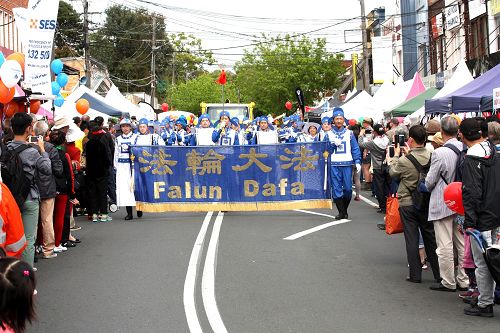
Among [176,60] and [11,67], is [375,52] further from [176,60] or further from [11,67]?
[176,60]

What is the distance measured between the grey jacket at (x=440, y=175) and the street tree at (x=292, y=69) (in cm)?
6109

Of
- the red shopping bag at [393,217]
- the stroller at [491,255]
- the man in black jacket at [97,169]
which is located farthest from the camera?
the man in black jacket at [97,169]

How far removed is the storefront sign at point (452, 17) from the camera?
37.1 m

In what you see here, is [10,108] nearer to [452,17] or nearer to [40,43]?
[40,43]

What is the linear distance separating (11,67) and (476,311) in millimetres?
7693

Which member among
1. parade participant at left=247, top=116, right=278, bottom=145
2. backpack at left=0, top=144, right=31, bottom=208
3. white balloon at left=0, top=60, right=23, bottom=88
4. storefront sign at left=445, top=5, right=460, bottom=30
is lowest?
backpack at left=0, top=144, right=31, bottom=208

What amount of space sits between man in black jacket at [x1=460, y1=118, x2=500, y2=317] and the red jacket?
13.2ft

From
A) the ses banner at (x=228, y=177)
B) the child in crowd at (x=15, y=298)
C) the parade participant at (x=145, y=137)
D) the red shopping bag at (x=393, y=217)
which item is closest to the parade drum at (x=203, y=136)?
the parade participant at (x=145, y=137)

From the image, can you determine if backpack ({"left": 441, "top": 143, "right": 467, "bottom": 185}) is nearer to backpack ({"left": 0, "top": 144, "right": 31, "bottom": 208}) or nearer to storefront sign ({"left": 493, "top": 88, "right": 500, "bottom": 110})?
backpack ({"left": 0, "top": 144, "right": 31, "bottom": 208})

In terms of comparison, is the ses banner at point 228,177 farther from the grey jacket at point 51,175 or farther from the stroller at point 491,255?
the stroller at point 491,255

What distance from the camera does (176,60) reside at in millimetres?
104875

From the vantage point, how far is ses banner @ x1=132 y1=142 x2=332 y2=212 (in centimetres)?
1642

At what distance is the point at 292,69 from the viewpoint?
70.2 meters

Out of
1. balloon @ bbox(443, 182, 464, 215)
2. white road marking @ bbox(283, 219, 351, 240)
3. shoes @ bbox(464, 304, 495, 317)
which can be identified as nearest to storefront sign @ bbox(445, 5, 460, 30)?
white road marking @ bbox(283, 219, 351, 240)
